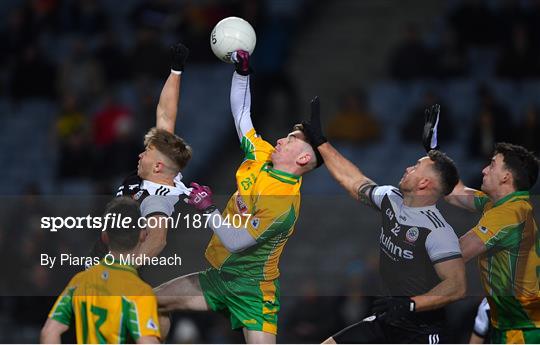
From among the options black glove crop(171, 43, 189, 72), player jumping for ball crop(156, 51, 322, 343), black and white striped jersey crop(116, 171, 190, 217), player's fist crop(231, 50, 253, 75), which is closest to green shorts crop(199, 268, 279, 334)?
player jumping for ball crop(156, 51, 322, 343)

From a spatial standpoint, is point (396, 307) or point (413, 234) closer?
point (396, 307)

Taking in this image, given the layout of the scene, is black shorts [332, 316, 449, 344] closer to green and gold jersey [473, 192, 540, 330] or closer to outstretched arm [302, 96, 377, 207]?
→ green and gold jersey [473, 192, 540, 330]

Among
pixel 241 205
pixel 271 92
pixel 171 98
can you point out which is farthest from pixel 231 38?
pixel 271 92

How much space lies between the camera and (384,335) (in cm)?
827

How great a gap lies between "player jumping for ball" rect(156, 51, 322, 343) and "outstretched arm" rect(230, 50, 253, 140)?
0.37m

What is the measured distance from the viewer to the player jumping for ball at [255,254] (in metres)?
8.16

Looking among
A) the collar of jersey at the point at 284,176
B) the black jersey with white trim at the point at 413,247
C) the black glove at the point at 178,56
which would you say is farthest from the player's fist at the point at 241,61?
the black jersey with white trim at the point at 413,247

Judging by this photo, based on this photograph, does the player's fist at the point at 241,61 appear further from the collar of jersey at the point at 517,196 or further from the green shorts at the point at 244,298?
the collar of jersey at the point at 517,196

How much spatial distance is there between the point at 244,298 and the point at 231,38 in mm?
1821

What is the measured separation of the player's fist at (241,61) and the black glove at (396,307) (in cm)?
188

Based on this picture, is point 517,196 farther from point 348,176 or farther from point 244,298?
point 244,298

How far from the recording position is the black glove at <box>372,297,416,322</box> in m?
7.79

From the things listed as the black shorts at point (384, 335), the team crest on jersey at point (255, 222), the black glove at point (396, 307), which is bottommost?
the black shorts at point (384, 335)

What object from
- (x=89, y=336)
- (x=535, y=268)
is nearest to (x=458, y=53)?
(x=535, y=268)
